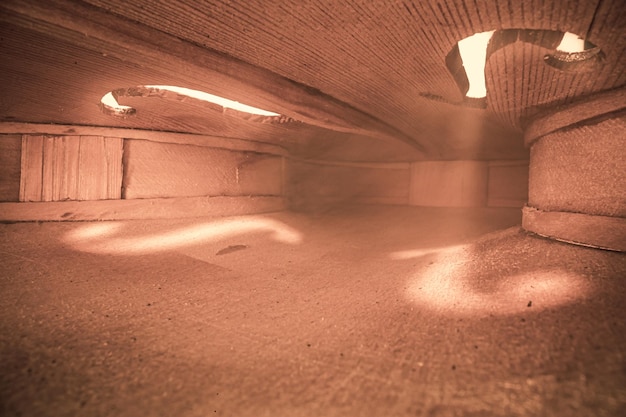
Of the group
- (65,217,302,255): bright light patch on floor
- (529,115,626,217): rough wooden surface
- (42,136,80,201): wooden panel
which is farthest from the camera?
(42,136,80,201): wooden panel

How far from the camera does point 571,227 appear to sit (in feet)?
9.81

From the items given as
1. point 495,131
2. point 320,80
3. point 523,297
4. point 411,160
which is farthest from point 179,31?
point 411,160

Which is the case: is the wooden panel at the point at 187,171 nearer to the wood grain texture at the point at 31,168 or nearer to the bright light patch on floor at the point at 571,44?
the wood grain texture at the point at 31,168

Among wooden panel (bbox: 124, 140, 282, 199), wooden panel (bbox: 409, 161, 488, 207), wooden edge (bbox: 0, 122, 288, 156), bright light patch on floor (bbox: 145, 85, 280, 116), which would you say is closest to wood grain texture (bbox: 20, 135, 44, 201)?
wooden edge (bbox: 0, 122, 288, 156)

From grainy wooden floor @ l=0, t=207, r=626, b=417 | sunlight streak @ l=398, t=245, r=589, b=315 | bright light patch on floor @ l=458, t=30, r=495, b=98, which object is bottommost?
grainy wooden floor @ l=0, t=207, r=626, b=417

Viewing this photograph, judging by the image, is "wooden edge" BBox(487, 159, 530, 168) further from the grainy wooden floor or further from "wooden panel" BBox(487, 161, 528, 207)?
the grainy wooden floor

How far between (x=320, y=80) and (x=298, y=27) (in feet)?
3.60

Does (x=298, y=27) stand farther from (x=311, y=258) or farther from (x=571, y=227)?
(x=571, y=227)

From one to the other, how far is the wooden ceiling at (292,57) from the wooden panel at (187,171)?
53cm

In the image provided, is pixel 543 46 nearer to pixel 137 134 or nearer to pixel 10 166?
pixel 137 134

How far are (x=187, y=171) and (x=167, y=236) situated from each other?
1441 millimetres

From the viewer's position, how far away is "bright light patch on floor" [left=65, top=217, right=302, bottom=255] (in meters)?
3.77

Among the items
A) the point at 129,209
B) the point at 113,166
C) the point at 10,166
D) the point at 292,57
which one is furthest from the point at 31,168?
the point at 292,57

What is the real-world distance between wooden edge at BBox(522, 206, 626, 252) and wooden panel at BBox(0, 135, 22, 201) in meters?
7.28
